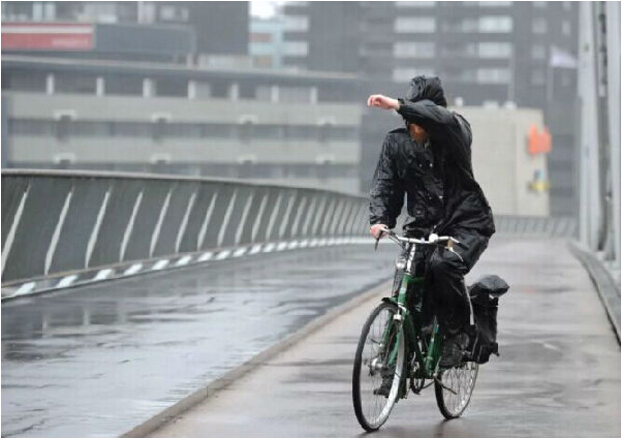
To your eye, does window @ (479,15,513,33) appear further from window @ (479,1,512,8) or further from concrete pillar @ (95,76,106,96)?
concrete pillar @ (95,76,106,96)

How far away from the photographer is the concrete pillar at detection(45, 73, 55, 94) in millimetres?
152000

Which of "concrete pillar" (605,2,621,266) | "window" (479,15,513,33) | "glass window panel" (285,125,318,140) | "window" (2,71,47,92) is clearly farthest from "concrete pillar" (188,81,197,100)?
"concrete pillar" (605,2,621,266)

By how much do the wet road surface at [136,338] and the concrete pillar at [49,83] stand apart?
129 metres

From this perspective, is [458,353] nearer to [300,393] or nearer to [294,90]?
[300,393]

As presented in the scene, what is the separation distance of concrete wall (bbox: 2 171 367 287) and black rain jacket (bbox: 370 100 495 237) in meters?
8.26

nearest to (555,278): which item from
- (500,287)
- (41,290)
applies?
(41,290)

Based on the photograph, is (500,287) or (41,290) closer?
(500,287)

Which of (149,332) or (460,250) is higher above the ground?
(460,250)

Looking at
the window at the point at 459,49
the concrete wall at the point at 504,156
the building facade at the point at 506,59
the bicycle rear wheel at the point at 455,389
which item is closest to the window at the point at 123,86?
the concrete wall at the point at 504,156

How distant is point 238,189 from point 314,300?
1361 cm

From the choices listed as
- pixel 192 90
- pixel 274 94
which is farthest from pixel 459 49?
pixel 192 90

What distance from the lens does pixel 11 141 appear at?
145250mm

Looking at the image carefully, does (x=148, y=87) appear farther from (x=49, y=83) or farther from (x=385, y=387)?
(x=385, y=387)

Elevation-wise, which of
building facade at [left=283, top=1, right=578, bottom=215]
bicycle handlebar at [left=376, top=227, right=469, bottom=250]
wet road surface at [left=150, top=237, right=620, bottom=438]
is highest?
building facade at [left=283, top=1, right=578, bottom=215]
